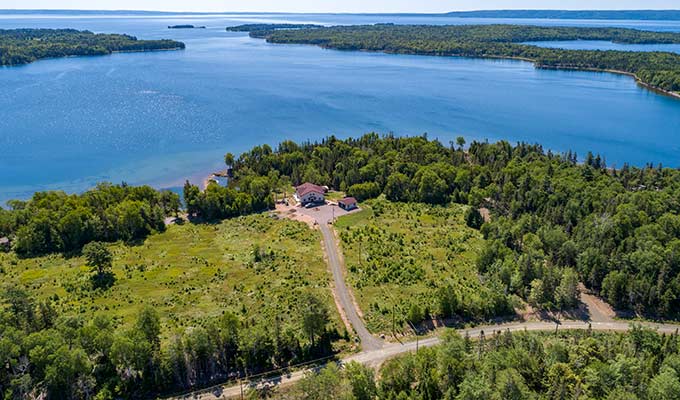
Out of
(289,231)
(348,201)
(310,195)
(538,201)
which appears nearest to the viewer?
(289,231)

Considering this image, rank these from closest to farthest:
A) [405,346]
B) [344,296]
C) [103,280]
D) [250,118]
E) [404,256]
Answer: [405,346], [344,296], [103,280], [404,256], [250,118]

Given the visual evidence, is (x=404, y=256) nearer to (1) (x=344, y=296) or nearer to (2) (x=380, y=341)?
(1) (x=344, y=296)

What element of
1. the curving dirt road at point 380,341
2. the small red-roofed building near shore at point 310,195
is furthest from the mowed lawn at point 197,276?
the small red-roofed building near shore at point 310,195

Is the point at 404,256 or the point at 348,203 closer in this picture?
the point at 404,256

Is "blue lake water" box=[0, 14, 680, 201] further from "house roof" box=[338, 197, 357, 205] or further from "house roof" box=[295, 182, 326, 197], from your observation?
"house roof" box=[338, 197, 357, 205]

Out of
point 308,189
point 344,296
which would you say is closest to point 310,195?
point 308,189

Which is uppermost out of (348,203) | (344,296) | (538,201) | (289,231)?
(538,201)

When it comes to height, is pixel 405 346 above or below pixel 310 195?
below
